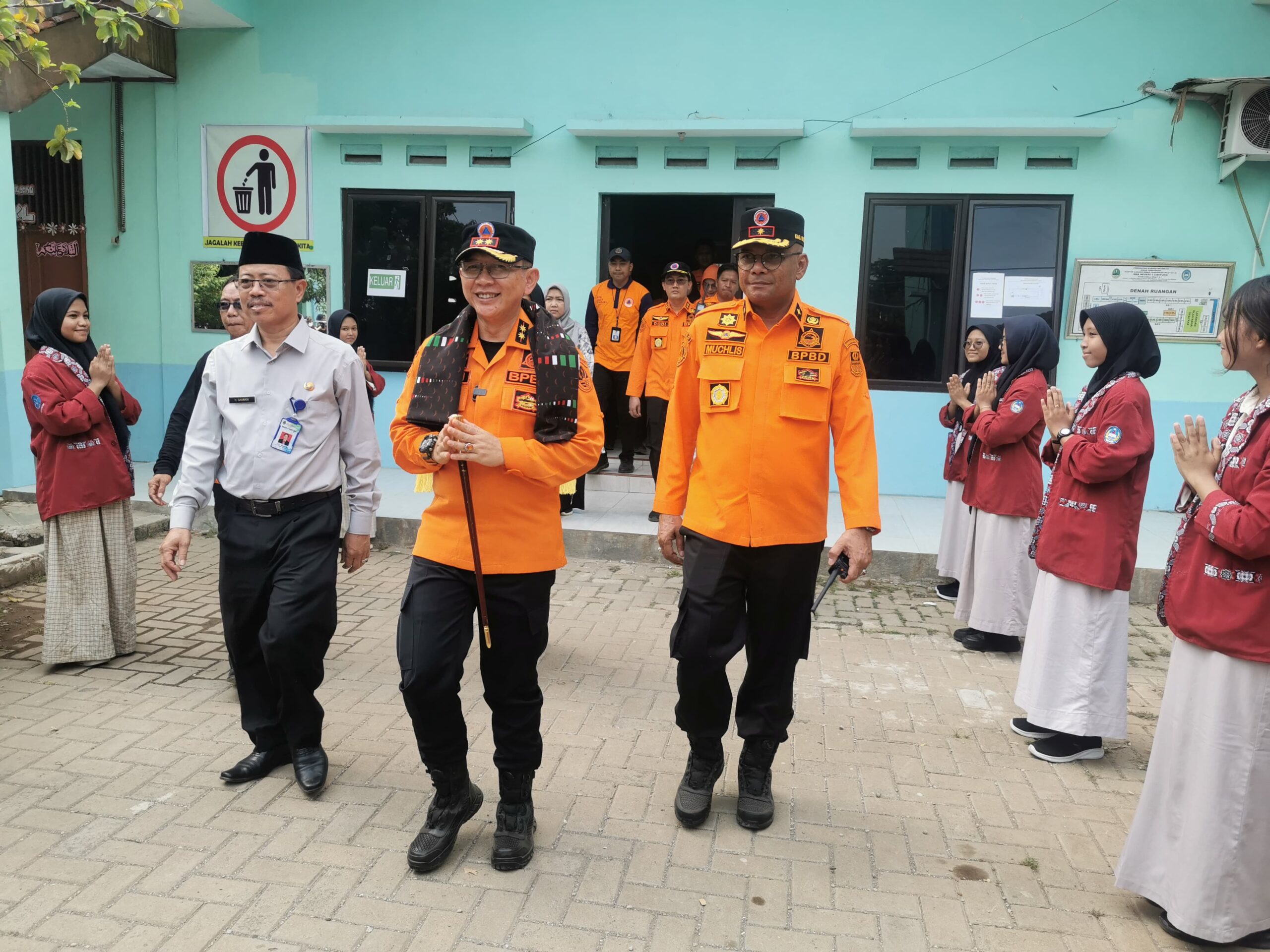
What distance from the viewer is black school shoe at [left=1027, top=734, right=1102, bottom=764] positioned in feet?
13.2

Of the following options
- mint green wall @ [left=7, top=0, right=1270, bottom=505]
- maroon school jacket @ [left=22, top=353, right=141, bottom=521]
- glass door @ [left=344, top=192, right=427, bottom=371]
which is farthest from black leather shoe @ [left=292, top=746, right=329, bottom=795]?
mint green wall @ [left=7, top=0, right=1270, bottom=505]

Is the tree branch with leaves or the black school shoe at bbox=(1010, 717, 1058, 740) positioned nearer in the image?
the tree branch with leaves

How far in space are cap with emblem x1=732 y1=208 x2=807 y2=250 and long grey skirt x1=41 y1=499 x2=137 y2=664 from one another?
12.3 feet

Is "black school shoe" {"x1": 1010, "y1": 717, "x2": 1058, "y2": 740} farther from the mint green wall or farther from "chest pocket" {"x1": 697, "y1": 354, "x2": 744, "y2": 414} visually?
the mint green wall

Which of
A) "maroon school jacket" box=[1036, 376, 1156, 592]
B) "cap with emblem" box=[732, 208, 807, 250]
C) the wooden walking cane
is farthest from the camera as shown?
"maroon school jacket" box=[1036, 376, 1156, 592]

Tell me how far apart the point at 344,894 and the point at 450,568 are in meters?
1.06

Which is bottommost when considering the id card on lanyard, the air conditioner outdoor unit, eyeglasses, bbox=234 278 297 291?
the id card on lanyard

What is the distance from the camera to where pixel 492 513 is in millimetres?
2947

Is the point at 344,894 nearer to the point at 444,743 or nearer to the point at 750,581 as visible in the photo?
the point at 444,743

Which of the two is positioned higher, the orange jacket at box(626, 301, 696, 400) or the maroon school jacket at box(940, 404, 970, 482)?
the orange jacket at box(626, 301, 696, 400)

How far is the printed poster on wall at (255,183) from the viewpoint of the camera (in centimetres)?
944

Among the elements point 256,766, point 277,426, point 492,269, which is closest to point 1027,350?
point 492,269

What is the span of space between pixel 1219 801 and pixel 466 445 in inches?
95.6

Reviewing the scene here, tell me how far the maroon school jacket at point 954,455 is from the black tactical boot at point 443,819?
4105 mm
